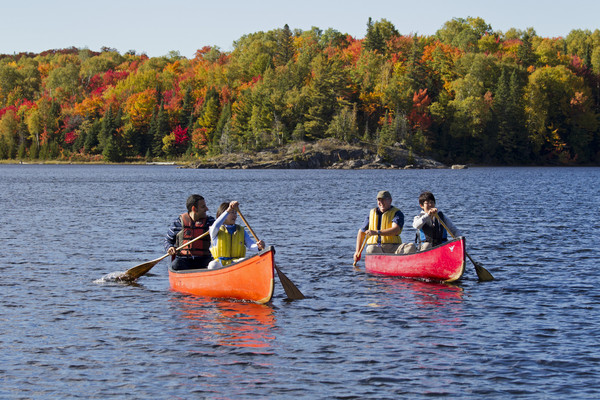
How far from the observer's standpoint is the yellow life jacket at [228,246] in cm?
1614

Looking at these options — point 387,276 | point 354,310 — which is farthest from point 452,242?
point 354,310

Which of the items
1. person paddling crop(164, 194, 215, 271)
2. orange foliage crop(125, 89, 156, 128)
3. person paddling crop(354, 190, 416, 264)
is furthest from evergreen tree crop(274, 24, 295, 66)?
person paddling crop(164, 194, 215, 271)

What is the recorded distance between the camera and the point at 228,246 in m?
16.2

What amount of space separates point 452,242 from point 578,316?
154 inches

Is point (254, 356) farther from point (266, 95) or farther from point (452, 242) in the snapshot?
point (266, 95)

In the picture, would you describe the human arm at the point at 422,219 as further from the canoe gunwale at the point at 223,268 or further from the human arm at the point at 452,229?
the canoe gunwale at the point at 223,268

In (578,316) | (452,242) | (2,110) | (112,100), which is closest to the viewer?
(578,316)

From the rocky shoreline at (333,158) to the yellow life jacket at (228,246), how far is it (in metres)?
107

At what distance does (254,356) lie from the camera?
12211 millimetres

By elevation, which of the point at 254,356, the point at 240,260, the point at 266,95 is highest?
the point at 266,95

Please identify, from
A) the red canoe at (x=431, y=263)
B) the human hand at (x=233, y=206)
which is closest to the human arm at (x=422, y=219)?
the red canoe at (x=431, y=263)

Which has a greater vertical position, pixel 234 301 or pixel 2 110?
pixel 2 110

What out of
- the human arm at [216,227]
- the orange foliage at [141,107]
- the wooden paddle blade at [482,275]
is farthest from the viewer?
the orange foliage at [141,107]

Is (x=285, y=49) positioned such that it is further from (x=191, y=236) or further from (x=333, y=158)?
(x=191, y=236)
